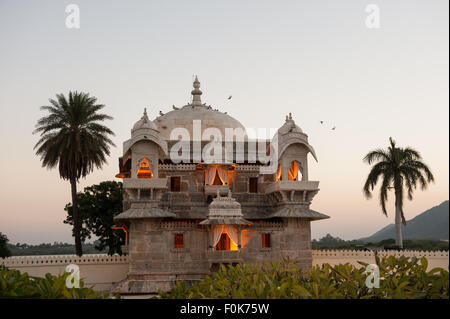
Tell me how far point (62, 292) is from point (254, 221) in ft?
84.3

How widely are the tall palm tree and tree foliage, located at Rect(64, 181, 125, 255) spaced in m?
6.94

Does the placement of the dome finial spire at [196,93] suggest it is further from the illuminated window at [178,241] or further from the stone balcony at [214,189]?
the illuminated window at [178,241]

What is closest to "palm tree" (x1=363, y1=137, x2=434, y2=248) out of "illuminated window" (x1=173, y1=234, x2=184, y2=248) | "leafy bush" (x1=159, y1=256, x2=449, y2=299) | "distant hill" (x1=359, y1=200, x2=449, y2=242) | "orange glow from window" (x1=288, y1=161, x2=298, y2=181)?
"orange glow from window" (x1=288, y1=161, x2=298, y2=181)

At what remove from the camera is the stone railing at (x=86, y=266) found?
121 feet

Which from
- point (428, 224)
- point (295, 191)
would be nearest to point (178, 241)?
point (295, 191)

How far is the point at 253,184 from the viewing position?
1501 inches

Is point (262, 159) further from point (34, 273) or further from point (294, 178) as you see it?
point (34, 273)

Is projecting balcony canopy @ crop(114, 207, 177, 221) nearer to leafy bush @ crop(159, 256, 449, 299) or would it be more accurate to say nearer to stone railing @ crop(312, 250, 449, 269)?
stone railing @ crop(312, 250, 449, 269)

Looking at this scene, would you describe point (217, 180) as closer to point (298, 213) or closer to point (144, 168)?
point (144, 168)

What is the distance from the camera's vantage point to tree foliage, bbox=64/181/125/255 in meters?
48.6

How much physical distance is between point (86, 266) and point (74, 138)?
35.1ft

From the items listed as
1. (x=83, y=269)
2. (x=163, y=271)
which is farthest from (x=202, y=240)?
(x=83, y=269)

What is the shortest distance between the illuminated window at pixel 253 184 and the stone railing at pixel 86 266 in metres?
11.4
